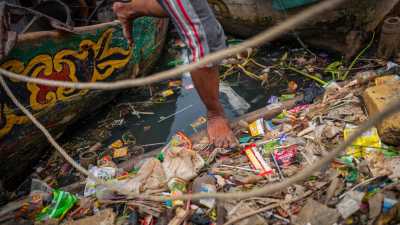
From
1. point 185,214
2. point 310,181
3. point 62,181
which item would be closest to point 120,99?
point 62,181

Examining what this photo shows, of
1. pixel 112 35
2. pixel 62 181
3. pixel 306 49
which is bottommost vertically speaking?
pixel 62 181

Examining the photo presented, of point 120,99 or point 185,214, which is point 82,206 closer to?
point 185,214

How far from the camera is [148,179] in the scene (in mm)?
2852

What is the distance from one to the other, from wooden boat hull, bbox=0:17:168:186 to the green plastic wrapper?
71 cm

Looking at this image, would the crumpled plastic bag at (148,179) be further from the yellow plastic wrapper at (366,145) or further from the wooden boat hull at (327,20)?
the wooden boat hull at (327,20)

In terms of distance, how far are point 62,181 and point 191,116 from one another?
1.46m

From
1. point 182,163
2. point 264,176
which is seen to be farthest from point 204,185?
point 264,176

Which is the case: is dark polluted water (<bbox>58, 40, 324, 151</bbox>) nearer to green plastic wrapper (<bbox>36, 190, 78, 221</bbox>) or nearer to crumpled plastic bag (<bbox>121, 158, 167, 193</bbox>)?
crumpled plastic bag (<bbox>121, 158, 167, 193</bbox>)

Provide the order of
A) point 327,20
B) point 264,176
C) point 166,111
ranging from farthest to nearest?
point 166,111 < point 327,20 < point 264,176

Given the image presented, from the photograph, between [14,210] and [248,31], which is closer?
[14,210]

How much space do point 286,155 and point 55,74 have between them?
2.12 m

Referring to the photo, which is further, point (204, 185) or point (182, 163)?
point (182, 163)

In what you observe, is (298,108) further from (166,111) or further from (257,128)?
(166,111)

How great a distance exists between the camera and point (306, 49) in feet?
14.8
